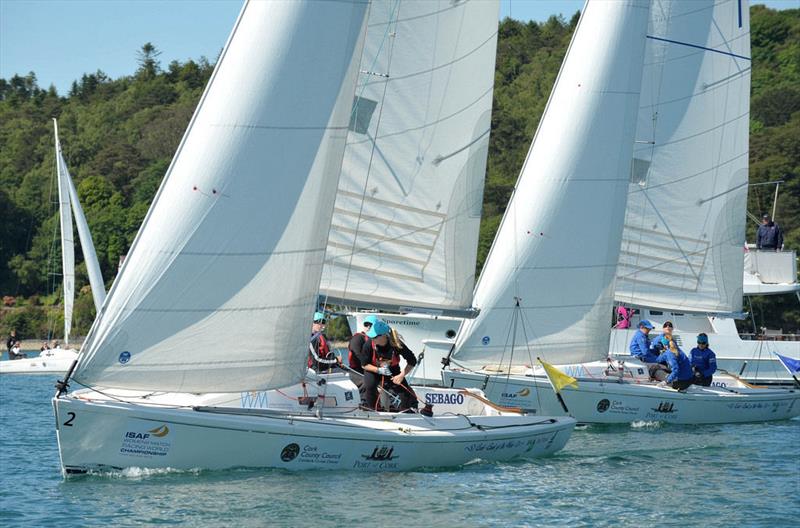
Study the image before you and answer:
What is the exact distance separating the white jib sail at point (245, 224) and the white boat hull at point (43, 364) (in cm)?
3070

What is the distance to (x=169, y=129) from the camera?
105312 mm

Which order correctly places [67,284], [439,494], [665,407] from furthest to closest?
[67,284], [665,407], [439,494]

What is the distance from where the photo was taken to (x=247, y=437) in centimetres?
1559

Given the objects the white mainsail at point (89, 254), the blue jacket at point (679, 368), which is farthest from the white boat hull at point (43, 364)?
the blue jacket at point (679, 368)

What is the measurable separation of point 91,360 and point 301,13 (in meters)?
4.93

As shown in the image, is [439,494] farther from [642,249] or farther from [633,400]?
[642,249]

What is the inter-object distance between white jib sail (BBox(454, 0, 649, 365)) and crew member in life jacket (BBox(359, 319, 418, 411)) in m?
5.17

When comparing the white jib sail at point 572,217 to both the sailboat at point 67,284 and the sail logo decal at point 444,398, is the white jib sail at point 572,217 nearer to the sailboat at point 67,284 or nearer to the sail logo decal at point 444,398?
the sail logo decal at point 444,398

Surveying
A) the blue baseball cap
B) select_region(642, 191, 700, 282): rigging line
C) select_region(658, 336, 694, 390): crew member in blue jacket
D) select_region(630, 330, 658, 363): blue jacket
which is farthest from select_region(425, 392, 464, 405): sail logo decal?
select_region(642, 191, 700, 282): rigging line

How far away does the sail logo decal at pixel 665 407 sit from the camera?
24578mm

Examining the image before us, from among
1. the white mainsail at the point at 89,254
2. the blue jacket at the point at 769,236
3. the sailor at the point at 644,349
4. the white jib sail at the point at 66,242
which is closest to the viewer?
the sailor at the point at 644,349

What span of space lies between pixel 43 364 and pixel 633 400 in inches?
1064

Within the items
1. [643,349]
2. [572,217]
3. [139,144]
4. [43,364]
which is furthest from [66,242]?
[139,144]

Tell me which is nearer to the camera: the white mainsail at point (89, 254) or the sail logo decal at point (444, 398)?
the sail logo decal at point (444, 398)
